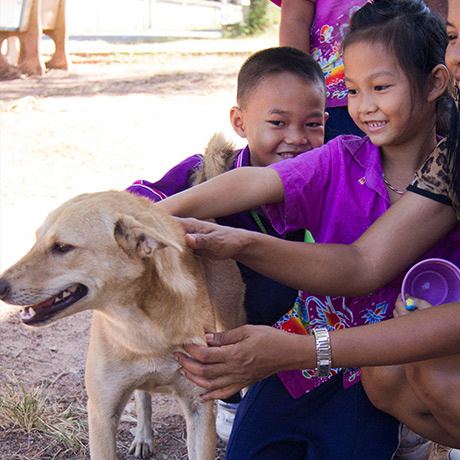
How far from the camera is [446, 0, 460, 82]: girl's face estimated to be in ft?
7.50

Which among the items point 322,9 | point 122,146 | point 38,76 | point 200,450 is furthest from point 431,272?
point 38,76

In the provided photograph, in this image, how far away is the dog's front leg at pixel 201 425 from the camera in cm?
276

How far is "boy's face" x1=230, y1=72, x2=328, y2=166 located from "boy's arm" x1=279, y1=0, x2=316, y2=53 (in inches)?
14.5

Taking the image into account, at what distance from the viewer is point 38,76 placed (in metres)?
11.5

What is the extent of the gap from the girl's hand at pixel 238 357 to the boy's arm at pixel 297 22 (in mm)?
1916

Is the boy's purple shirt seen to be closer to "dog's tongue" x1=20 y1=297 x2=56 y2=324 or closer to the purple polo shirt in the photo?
the purple polo shirt

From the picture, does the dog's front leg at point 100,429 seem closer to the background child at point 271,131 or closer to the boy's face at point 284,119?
the background child at point 271,131

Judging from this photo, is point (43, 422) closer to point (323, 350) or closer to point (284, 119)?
point (323, 350)

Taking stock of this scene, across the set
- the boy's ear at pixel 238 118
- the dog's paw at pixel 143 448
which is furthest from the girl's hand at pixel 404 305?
the boy's ear at pixel 238 118

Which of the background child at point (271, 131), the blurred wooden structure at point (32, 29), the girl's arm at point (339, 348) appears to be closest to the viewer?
the girl's arm at point (339, 348)

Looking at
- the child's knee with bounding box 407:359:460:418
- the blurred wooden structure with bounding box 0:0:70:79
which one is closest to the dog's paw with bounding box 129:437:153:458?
the child's knee with bounding box 407:359:460:418

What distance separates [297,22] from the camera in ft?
12.1

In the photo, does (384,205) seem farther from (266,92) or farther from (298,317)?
(266,92)

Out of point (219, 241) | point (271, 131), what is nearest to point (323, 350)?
point (219, 241)
